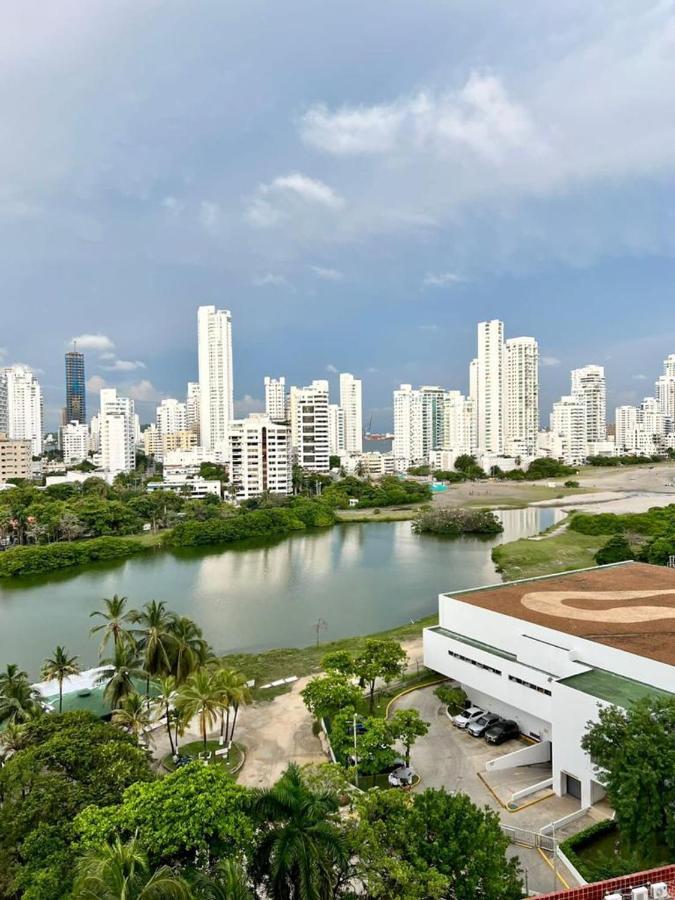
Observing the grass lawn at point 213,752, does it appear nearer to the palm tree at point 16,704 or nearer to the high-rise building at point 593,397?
the palm tree at point 16,704

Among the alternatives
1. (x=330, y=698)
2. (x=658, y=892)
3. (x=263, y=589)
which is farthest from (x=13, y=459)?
(x=658, y=892)

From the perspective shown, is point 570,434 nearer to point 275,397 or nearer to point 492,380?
point 492,380

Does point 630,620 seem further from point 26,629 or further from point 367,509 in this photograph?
point 367,509

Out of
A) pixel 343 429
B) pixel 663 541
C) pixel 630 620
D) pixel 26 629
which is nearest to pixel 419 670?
pixel 630 620

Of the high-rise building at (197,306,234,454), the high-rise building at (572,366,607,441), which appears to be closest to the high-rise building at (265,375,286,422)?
the high-rise building at (197,306,234,454)

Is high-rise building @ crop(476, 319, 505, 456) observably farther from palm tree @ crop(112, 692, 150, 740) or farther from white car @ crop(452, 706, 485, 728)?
palm tree @ crop(112, 692, 150, 740)
